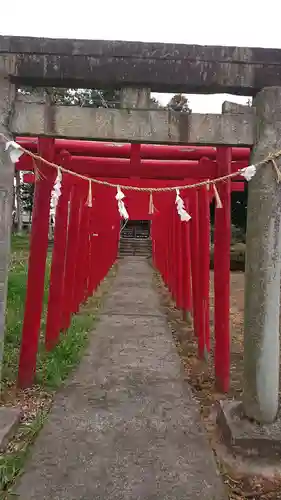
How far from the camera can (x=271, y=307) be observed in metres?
3.67

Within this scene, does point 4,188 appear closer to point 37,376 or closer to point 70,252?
point 37,376

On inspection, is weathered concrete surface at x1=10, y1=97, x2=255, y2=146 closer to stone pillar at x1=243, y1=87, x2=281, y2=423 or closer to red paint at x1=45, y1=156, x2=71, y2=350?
stone pillar at x1=243, y1=87, x2=281, y2=423

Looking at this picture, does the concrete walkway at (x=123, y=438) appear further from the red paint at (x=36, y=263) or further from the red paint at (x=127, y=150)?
the red paint at (x=127, y=150)

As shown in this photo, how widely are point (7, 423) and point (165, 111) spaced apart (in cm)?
268

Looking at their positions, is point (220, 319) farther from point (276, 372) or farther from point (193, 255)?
point (193, 255)

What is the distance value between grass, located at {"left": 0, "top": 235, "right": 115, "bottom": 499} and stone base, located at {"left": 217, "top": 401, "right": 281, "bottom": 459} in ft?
5.07

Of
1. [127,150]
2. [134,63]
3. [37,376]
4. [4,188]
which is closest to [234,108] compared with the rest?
[134,63]

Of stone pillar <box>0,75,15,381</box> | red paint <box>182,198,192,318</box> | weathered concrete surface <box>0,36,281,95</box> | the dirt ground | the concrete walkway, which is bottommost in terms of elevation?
the dirt ground

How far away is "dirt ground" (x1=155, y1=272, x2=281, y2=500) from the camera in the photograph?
3.29 m

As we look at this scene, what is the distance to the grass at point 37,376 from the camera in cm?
342

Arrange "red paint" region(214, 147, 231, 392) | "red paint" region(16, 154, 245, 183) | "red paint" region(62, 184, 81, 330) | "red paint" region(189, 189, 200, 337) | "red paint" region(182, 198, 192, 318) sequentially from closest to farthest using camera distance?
"red paint" region(16, 154, 245, 183) → "red paint" region(214, 147, 231, 392) → "red paint" region(189, 189, 200, 337) → "red paint" region(62, 184, 81, 330) → "red paint" region(182, 198, 192, 318)

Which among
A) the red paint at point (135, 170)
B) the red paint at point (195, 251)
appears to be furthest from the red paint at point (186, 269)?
the red paint at point (135, 170)

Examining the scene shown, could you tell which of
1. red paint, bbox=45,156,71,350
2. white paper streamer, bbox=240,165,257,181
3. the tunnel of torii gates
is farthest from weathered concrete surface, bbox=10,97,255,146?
red paint, bbox=45,156,71,350

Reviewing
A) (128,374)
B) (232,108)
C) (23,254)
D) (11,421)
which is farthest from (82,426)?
(23,254)
